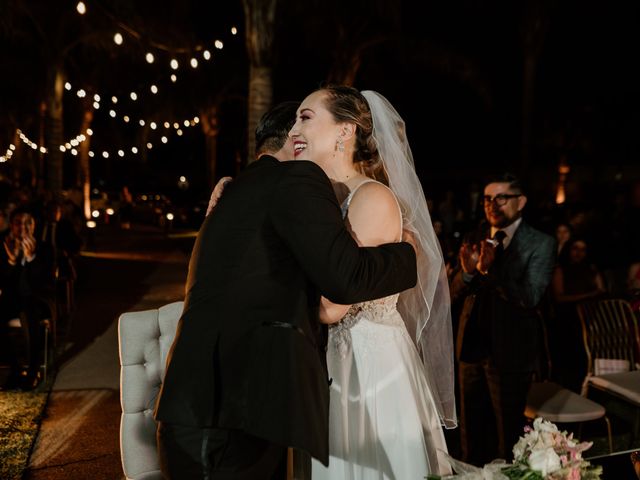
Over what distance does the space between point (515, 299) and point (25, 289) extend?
Answer: 474cm

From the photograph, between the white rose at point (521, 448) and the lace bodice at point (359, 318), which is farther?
the lace bodice at point (359, 318)

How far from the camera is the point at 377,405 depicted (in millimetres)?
3080

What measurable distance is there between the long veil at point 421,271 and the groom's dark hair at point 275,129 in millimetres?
442

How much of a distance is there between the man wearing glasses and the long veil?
2.41 feet

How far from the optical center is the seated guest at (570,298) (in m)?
8.12

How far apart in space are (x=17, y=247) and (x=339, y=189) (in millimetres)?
4960

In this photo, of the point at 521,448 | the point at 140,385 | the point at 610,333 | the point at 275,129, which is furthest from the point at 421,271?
the point at 610,333

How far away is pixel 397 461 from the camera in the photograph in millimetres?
3047

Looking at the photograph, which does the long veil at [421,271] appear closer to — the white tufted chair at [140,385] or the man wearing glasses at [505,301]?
the man wearing glasses at [505,301]

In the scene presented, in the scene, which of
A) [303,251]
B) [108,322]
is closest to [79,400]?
[108,322]

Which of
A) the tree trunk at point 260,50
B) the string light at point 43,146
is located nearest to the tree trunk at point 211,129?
the string light at point 43,146

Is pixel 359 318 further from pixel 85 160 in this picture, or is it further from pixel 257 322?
pixel 85 160

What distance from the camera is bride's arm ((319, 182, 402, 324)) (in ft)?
9.34

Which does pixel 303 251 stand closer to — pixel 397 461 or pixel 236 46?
pixel 397 461
